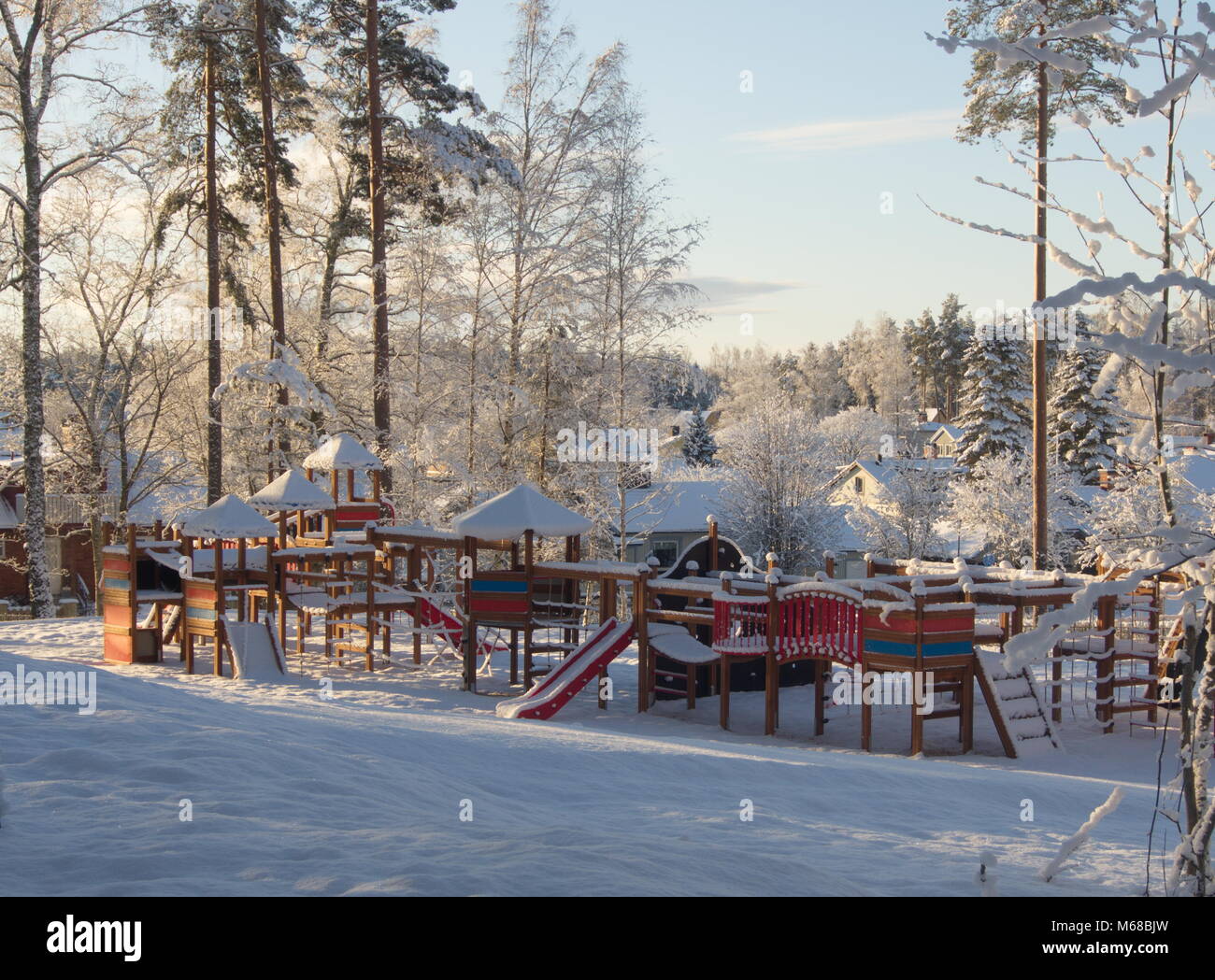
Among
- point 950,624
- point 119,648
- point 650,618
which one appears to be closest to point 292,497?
point 119,648

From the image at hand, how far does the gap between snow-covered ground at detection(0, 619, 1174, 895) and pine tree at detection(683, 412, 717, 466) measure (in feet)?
183

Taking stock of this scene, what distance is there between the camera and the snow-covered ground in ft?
14.3

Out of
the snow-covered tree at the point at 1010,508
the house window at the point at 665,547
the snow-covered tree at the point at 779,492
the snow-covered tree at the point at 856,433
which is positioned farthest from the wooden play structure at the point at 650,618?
the snow-covered tree at the point at 856,433

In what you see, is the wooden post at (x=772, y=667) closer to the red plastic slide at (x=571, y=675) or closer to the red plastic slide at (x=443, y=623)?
the red plastic slide at (x=571, y=675)

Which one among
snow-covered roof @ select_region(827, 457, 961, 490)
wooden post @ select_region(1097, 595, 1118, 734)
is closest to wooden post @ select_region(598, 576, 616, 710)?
wooden post @ select_region(1097, 595, 1118, 734)

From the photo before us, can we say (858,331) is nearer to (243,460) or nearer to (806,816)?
(243,460)

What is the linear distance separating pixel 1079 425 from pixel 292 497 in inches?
1324

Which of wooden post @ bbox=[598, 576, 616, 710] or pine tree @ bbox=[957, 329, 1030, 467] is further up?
pine tree @ bbox=[957, 329, 1030, 467]

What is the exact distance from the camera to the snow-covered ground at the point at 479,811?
4352 millimetres

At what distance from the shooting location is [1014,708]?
1112 centimetres

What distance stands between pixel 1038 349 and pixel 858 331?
102329mm

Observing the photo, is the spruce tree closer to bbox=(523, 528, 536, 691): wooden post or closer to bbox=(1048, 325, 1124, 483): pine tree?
bbox=(1048, 325, 1124, 483): pine tree

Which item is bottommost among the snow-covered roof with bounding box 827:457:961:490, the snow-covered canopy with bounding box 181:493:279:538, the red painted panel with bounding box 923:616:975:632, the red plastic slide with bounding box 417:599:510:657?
the red plastic slide with bounding box 417:599:510:657
